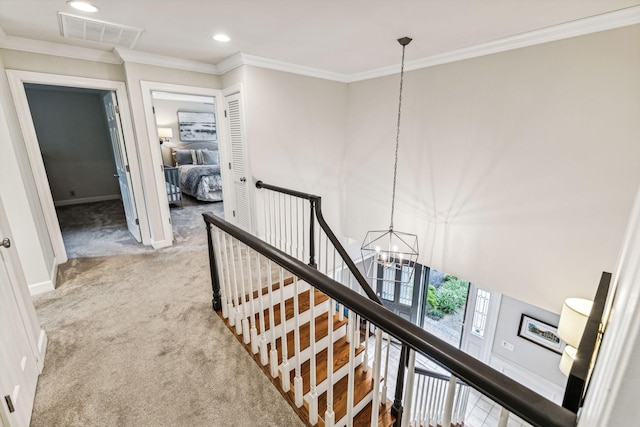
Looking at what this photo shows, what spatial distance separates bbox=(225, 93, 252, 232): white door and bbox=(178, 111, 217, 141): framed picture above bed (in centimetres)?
492

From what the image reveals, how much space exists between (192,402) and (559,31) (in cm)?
401

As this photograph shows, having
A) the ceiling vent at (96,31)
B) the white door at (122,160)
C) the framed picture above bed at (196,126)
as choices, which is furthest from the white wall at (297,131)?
the framed picture above bed at (196,126)

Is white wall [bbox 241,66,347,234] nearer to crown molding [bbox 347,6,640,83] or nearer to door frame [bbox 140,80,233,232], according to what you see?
door frame [bbox 140,80,233,232]

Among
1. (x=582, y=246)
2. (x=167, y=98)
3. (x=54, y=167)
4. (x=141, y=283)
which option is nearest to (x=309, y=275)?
(x=141, y=283)

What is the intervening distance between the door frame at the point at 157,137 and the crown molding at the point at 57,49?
459 mm

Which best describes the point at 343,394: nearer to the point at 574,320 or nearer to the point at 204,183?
the point at 574,320

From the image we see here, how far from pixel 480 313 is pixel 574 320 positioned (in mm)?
3474

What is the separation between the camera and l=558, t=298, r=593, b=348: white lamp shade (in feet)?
7.25

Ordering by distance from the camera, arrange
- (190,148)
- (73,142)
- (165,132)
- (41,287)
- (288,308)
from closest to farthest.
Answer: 1. (288,308)
2. (41,287)
3. (73,142)
4. (165,132)
5. (190,148)

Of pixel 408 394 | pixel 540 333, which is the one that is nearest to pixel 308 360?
pixel 408 394

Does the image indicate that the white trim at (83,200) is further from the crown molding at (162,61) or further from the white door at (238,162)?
the crown molding at (162,61)

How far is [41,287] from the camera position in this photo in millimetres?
2643

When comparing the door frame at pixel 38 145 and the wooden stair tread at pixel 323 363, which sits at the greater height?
the door frame at pixel 38 145

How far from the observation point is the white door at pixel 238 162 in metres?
3.56
